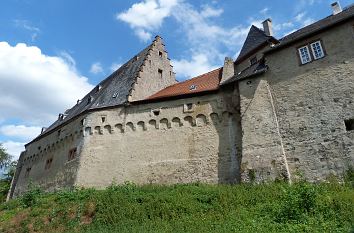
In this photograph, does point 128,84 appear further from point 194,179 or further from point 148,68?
point 194,179

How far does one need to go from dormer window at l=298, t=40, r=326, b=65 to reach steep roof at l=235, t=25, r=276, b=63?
3570mm

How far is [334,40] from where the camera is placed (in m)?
18.8

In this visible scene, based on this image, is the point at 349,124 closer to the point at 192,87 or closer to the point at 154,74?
the point at 192,87

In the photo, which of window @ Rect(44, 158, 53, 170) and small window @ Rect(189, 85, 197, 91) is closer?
small window @ Rect(189, 85, 197, 91)

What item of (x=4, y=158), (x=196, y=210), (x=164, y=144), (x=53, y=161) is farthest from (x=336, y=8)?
(x=4, y=158)

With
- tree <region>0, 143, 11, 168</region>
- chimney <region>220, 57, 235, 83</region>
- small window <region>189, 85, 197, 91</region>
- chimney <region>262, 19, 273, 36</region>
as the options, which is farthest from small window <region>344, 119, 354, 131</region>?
tree <region>0, 143, 11, 168</region>

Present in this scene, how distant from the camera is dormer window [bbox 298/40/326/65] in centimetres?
1912

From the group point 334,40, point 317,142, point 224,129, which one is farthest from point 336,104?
point 224,129

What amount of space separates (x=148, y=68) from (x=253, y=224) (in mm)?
19819

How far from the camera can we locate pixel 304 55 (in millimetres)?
19703

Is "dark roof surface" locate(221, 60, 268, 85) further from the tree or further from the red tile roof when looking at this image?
the tree

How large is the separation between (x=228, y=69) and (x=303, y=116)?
792cm

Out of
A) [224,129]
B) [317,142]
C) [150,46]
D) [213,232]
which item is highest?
[150,46]

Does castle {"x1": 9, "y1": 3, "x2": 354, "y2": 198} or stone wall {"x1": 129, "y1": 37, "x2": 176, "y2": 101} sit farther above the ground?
stone wall {"x1": 129, "y1": 37, "x2": 176, "y2": 101}
